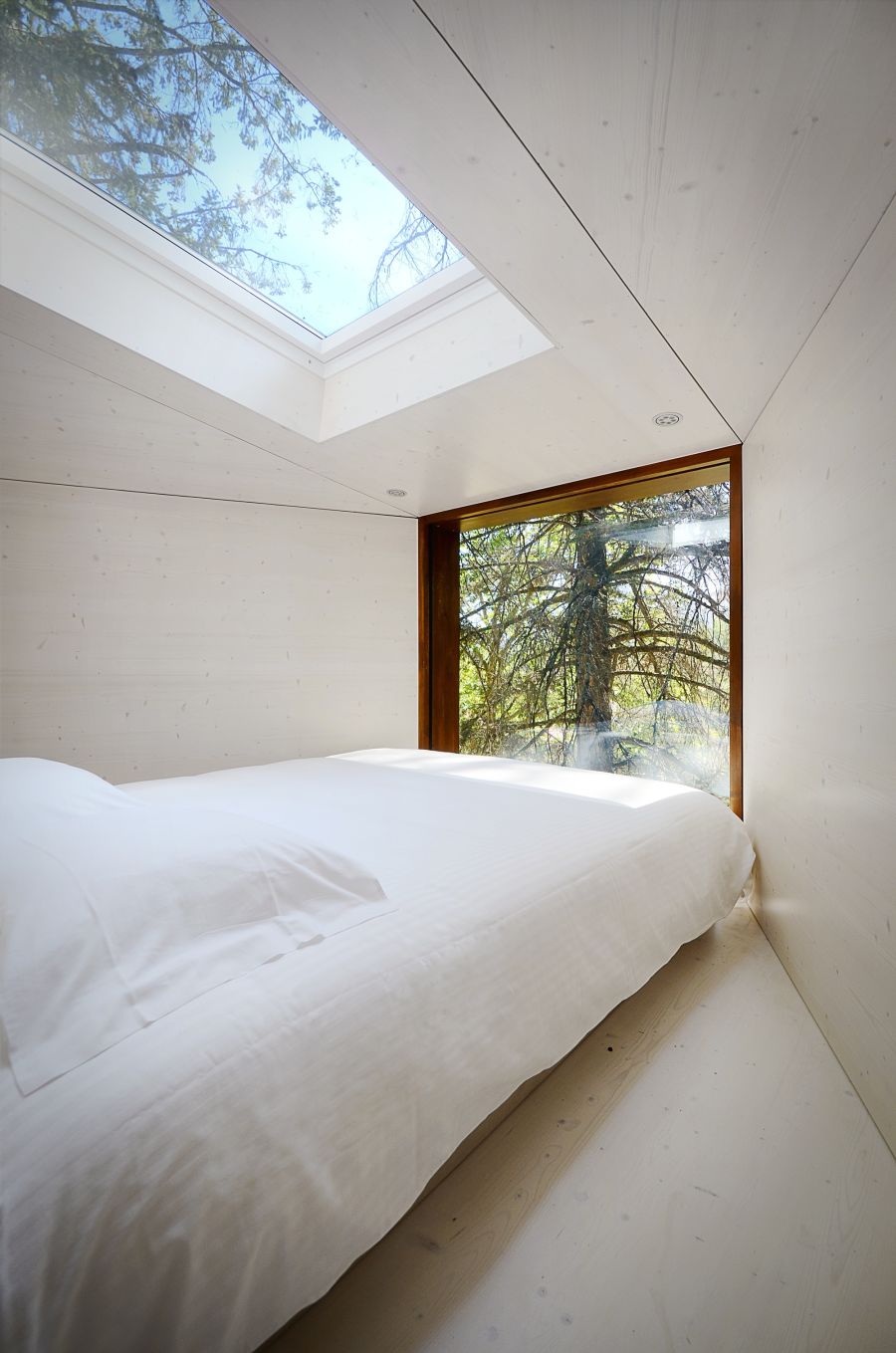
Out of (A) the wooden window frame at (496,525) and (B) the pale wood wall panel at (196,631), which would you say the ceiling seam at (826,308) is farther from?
(B) the pale wood wall panel at (196,631)

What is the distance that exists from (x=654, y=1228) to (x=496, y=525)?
301 cm

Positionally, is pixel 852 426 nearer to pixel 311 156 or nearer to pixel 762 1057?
pixel 762 1057

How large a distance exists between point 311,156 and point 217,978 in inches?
79.9

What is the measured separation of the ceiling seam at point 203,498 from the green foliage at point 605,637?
0.51 metres

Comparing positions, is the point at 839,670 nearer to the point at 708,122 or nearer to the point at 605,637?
the point at 708,122

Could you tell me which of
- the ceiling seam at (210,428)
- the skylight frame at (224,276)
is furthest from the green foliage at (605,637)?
the skylight frame at (224,276)

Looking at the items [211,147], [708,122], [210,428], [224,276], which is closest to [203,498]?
[210,428]

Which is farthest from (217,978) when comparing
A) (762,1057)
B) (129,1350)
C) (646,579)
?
(646,579)

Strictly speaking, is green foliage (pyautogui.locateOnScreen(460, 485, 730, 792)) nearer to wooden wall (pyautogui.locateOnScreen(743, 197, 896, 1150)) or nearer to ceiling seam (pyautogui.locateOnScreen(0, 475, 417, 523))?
ceiling seam (pyautogui.locateOnScreen(0, 475, 417, 523))

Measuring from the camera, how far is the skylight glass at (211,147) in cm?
144

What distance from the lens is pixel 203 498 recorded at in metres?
2.86

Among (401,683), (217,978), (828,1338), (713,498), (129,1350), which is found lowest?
Answer: (828,1338)

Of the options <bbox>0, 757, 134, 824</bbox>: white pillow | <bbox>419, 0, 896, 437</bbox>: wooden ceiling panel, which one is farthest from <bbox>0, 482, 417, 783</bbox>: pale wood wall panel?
<bbox>419, 0, 896, 437</bbox>: wooden ceiling panel

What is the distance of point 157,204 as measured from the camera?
5.89 ft
